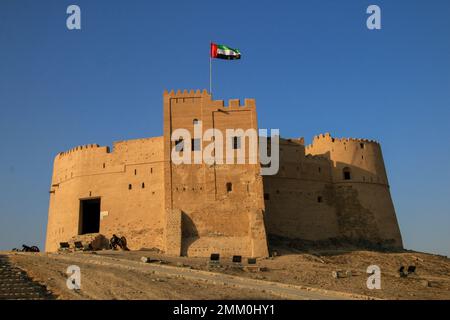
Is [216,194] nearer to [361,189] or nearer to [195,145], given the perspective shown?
[195,145]

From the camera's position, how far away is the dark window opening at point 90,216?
1524 inches

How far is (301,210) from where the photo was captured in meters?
38.7

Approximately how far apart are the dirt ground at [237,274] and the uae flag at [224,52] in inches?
467

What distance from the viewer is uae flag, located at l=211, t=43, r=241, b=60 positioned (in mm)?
36312

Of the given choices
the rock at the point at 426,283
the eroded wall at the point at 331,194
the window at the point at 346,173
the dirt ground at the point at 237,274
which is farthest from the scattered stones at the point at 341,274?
the window at the point at 346,173

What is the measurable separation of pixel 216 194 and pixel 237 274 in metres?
7.62

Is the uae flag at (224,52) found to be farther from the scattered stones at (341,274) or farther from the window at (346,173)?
the scattered stones at (341,274)

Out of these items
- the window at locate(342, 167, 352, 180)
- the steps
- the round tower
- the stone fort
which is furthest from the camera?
the window at locate(342, 167, 352, 180)

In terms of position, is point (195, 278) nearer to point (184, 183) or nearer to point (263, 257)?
point (263, 257)

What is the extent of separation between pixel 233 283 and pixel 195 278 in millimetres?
1750

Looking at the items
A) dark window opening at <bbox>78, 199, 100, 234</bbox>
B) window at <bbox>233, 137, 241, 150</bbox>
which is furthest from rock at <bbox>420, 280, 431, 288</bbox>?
dark window opening at <bbox>78, 199, 100, 234</bbox>

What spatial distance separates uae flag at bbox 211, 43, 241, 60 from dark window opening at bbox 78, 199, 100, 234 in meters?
12.0

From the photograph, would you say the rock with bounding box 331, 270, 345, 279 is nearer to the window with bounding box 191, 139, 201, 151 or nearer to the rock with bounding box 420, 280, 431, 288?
the rock with bounding box 420, 280, 431, 288
